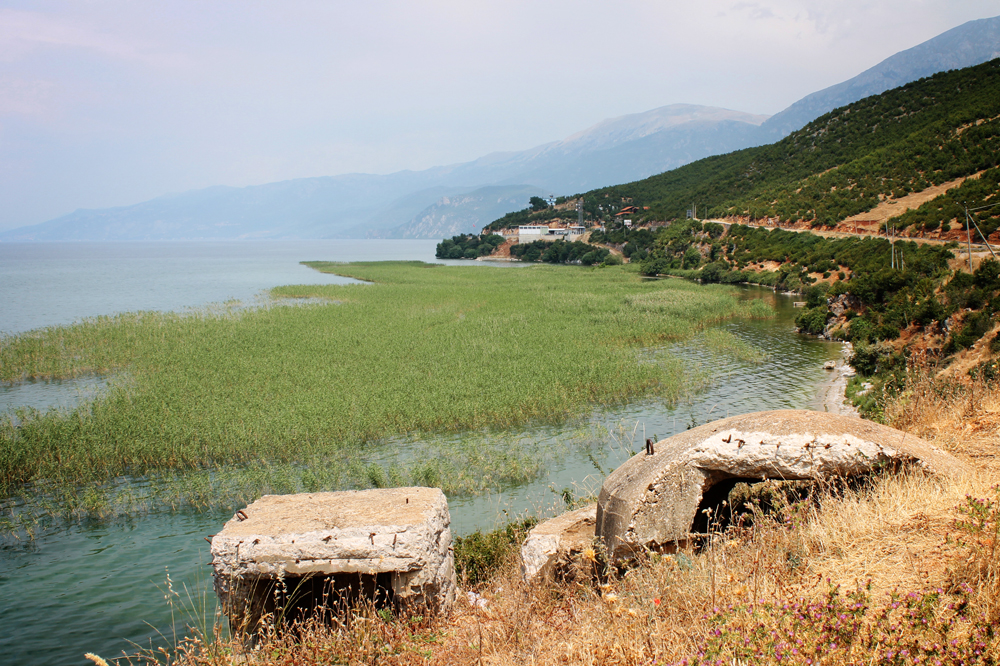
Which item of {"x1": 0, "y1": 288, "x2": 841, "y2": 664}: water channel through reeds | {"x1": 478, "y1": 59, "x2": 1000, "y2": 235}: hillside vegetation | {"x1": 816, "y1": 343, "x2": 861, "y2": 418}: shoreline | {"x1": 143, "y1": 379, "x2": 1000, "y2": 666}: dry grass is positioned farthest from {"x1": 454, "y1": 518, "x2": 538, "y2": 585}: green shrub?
{"x1": 478, "y1": 59, "x2": 1000, "y2": 235}: hillside vegetation

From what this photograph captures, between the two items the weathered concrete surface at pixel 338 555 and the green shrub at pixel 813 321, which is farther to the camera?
the green shrub at pixel 813 321

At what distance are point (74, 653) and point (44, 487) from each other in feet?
18.9

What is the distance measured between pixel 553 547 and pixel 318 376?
535 inches

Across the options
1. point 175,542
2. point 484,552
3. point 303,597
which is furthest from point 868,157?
point 303,597

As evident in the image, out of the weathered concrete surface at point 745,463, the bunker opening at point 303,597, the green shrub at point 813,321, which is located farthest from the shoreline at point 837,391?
the bunker opening at point 303,597

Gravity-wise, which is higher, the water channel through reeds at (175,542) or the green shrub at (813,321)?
the water channel through reeds at (175,542)

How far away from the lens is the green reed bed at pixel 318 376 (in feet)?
42.0

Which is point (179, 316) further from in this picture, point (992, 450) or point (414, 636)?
Result: point (992, 450)

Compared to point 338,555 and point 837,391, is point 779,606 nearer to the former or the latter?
point 338,555

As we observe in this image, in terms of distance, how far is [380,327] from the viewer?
27281 millimetres

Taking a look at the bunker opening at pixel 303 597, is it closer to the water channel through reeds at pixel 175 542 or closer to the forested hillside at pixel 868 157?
the water channel through reeds at pixel 175 542

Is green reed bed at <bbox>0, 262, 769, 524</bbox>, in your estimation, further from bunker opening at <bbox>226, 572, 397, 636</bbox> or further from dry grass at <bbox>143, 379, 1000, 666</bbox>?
dry grass at <bbox>143, 379, 1000, 666</bbox>

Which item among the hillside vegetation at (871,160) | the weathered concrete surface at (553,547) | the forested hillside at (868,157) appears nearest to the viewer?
the weathered concrete surface at (553,547)

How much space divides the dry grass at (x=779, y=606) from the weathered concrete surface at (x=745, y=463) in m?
0.24
